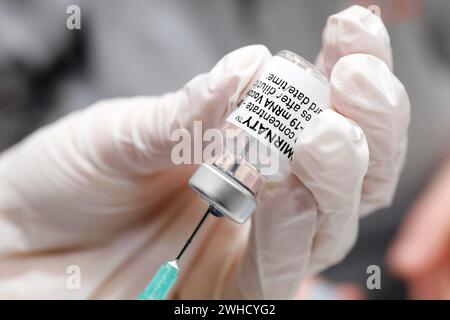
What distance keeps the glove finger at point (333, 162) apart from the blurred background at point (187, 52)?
55cm

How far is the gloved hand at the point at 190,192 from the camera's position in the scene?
57 centimetres

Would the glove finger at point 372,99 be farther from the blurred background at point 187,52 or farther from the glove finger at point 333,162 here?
the blurred background at point 187,52

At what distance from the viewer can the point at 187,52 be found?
111cm

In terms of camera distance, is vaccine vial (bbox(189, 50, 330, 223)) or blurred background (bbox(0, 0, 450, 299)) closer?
vaccine vial (bbox(189, 50, 330, 223))

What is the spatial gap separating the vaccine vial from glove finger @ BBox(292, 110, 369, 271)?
0.01 meters

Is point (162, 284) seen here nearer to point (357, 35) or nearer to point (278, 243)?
point (278, 243)

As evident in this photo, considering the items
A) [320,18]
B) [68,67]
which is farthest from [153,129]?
[320,18]

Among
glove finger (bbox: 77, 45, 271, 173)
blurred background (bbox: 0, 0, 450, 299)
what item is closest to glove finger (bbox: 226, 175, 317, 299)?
glove finger (bbox: 77, 45, 271, 173)

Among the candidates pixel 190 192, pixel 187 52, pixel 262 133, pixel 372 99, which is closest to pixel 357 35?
pixel 372 99

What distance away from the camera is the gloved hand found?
1.88ft

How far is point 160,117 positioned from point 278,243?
223mm

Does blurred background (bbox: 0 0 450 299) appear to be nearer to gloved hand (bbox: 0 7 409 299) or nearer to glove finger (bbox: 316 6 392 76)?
gloved hand (bbox: 0 7 409 299)

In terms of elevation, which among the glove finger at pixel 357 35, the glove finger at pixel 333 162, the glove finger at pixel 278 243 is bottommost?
the glove finger at pixel 278 243

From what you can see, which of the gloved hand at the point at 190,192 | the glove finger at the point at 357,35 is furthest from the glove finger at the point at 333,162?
the glove finger at the point at 357,35
